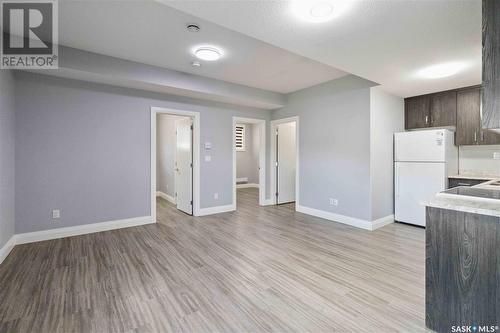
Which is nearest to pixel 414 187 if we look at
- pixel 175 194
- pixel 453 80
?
pixel 453 80

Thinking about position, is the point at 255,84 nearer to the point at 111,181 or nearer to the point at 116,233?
the point at 111,181

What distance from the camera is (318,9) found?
1866mm

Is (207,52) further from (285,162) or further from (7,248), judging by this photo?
(285,162)

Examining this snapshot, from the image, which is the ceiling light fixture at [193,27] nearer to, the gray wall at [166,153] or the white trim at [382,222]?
the gray wall at [166,153]

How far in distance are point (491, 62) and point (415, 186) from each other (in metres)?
2.98

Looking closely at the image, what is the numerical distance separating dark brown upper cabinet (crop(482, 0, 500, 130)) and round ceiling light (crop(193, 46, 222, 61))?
2.61 metres

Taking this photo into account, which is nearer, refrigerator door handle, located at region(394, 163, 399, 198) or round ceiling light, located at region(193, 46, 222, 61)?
round ceiling light, located at region(193, 46, 222, 61)

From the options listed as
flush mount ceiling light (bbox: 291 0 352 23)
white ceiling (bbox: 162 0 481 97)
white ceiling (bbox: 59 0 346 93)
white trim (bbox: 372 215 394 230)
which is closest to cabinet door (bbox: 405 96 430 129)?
white ceiling (bbox: 162 0 481 97)

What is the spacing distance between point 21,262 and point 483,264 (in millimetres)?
4410

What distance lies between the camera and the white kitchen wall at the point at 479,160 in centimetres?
390

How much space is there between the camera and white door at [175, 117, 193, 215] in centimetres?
496

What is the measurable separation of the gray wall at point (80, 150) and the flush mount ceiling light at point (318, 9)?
10.7 ft

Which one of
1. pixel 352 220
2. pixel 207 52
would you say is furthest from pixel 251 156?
pixel 207 52

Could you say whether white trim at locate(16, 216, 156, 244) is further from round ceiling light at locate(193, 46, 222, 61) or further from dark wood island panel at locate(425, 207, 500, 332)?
dark wood island panel at locate(425, 207, 500, 332)
